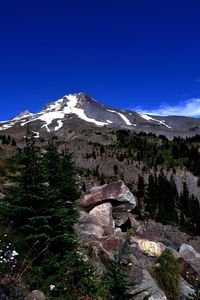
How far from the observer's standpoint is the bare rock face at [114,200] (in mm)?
25797

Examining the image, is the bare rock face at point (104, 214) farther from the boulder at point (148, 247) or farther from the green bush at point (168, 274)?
the green bush at point (168, 274)

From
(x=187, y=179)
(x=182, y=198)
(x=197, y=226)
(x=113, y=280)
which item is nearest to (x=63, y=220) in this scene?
(x=113, y=280)

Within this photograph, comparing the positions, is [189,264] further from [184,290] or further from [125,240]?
[125,240]

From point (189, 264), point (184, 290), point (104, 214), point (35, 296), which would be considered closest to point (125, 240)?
point (35, 296)

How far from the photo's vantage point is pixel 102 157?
69312mm

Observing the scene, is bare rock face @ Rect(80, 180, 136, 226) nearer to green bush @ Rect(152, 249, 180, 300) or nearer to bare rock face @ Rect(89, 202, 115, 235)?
bare rock face @ Rect(89, 202, 115, 235)

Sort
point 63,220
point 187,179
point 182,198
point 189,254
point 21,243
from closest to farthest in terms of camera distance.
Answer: point 21,243 → point 63,220 → point 189,254 → point 182,198 → point 187,179

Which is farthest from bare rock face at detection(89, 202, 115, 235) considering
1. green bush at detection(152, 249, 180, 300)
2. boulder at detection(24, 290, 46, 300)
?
boulder at detection(24, 290, 46, 300)

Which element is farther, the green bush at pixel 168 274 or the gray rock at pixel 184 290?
the green bush at pixel 168 274

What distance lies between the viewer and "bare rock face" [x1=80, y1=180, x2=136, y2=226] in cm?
2580

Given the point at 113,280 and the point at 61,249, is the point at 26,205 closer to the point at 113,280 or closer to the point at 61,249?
the point at 61,249

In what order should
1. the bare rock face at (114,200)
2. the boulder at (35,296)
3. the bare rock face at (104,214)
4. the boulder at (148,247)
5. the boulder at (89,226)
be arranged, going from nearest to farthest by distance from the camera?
the boulder at (35,296), the boulder at (148,247), the boulder at (89,226), the bare rock face at (104,214), the bare rock face at (114,200)

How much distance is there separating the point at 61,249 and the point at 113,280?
12.2 ft

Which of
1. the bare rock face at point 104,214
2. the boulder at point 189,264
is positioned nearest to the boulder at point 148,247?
the boulder at point 189,264
